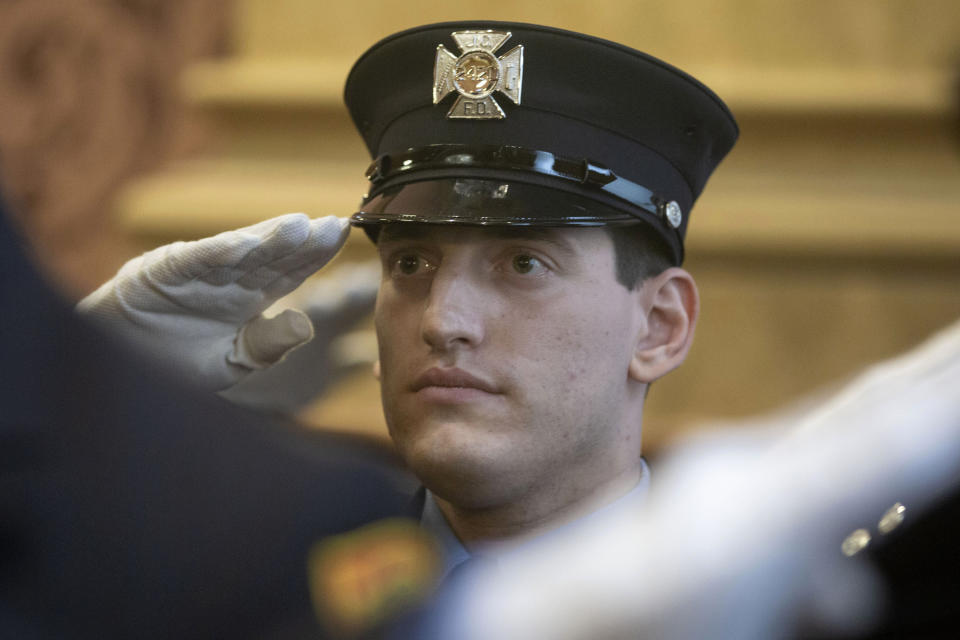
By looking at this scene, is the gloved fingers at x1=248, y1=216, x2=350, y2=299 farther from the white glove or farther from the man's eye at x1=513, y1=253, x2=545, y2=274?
the man's eye at x1=513, y1=253, x2=545, y2=274

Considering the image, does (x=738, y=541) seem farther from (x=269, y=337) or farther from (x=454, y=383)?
(x=269, y=337)

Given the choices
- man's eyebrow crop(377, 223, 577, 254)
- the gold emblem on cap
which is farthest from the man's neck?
the gold emblem on cap

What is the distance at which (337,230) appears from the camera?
91 centimetres

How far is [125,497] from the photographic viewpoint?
34 centimetres

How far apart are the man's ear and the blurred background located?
487 mm

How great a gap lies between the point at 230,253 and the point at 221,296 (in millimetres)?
71

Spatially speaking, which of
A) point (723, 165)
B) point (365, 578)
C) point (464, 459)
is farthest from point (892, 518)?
point (723, 165)

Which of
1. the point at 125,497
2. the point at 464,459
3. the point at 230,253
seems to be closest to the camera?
the point at 125,497

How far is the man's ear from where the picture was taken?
88 cm

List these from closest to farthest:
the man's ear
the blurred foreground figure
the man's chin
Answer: the blurred foreground figure, the man's chin, the man's ear

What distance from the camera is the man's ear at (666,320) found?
2.87 ft

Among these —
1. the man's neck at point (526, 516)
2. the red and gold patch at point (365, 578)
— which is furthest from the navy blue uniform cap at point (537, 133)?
the red and gold patch at point (365, 578)

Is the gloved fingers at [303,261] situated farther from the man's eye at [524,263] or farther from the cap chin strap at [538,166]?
the man's eye at [524,263]

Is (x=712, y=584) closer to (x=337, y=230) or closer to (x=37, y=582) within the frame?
(x=37, y=582)
